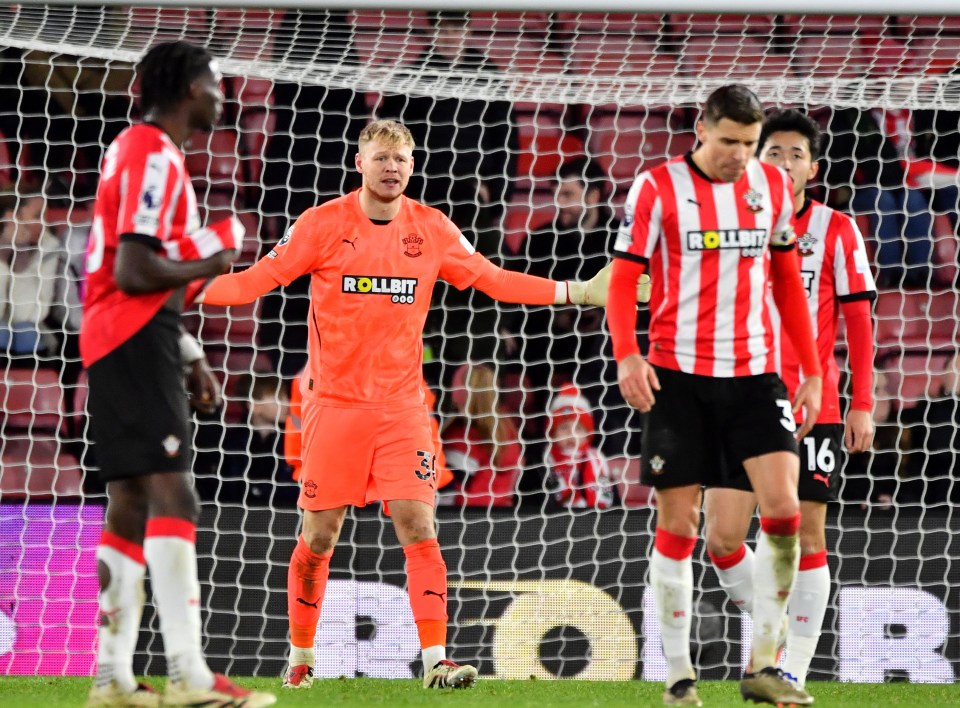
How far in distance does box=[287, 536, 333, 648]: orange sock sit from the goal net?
93 cm

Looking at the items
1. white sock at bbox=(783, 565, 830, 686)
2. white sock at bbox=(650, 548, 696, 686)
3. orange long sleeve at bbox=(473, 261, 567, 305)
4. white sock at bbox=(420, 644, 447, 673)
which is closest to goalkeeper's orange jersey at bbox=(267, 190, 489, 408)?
orange long sleeve at bbox=(473, 261, 567, 305)

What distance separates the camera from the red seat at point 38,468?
6906 millimetres

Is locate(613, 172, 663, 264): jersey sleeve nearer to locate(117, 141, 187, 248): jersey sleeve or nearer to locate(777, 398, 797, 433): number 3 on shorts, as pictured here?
locate(777, 398, 797, 433): number 3 on shorts

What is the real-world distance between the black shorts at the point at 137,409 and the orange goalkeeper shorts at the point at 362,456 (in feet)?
4.92

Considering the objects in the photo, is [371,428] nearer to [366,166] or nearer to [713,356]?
[366,166]

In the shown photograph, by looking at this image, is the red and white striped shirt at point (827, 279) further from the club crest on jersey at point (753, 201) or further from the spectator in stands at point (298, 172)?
the spectator in stands at point (298, 172)

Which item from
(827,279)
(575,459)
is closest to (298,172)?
(575,459)

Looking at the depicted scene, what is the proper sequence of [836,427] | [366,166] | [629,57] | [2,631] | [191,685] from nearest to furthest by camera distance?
1. [191,685]
2. [836,427]
3. [366,166]
4. [2,631]
5. [629,57]

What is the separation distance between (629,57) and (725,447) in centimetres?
399

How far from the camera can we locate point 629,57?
7246 mm

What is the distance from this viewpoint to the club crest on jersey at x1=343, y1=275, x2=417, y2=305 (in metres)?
4.77

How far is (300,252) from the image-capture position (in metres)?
4.80

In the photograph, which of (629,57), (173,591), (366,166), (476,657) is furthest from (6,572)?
(629,57)

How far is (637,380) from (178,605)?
4.46 ft
